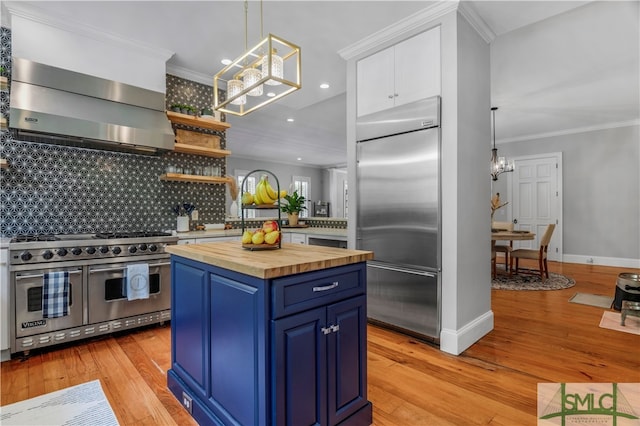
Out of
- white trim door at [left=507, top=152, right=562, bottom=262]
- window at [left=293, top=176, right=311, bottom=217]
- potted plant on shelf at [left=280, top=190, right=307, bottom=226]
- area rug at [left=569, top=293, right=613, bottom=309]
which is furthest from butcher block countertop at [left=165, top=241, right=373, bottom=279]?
window at [left=293, top=176, right=311, bottom=217]

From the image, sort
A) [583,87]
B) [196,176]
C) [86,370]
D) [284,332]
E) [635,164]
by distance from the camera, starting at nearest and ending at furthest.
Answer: [284,332] < [86,370] < [196,176] < [583,87] < [635,164]

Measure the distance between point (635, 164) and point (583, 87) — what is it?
9.43 feet

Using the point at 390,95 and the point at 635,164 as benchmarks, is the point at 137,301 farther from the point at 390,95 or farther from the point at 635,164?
the point at 635,164

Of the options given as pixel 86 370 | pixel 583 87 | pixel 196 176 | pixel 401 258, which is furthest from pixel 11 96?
pixel 583 87

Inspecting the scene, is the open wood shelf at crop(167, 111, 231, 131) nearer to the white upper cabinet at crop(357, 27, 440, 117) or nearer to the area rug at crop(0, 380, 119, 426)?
the white upper cabinet at crop(357, 27, 440, 117)

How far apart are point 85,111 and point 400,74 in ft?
9.26

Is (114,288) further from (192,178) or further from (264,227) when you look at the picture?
(264,227)

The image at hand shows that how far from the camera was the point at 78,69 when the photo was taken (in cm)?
298

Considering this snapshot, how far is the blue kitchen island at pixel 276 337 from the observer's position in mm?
1329

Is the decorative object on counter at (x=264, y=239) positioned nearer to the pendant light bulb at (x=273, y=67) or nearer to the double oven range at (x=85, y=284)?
the pendant light bulb at (x=273, y=67)

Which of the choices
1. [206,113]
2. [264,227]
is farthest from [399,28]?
[206,113]

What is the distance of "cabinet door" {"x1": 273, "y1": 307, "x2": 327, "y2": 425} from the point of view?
133 cm

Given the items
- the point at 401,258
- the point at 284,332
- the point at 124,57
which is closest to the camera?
the point at 284,332

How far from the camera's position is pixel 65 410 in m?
1.86
